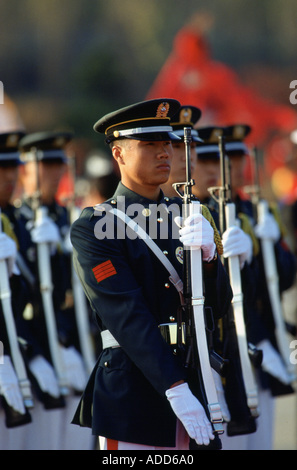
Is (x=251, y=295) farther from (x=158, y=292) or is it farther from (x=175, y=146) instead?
(x=158, y=292)

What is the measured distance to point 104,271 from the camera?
3758mm

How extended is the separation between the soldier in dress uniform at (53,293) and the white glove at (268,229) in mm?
1418

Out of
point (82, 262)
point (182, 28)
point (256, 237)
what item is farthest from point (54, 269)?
point (182, 28)

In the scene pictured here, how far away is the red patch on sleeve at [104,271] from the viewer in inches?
148

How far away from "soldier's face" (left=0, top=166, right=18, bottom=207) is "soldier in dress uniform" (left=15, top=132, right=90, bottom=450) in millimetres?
397

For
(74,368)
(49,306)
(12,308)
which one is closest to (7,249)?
(12,308)

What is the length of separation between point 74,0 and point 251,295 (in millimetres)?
23569

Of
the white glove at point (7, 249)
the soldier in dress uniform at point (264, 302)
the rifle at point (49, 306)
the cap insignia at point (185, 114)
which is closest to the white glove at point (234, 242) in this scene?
the cap insignia at point (185, 114)

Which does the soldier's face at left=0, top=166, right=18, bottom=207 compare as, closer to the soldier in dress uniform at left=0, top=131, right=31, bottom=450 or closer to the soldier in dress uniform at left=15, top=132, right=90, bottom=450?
the soldier in dress uniform at left=0, top=131, right=31, bottom=450

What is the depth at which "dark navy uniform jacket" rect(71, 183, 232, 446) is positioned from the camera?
3662 millimetres

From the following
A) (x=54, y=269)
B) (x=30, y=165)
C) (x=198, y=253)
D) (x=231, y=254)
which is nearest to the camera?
(x=198, y=253)

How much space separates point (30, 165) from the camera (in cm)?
720

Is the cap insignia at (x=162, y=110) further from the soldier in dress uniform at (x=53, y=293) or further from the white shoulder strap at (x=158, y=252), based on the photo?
the soldier in dress uniform at (x=53, y=293)

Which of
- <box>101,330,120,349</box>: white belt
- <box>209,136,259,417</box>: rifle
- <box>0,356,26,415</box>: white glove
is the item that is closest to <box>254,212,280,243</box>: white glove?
<box>209,136,259,417</box>: rifle
